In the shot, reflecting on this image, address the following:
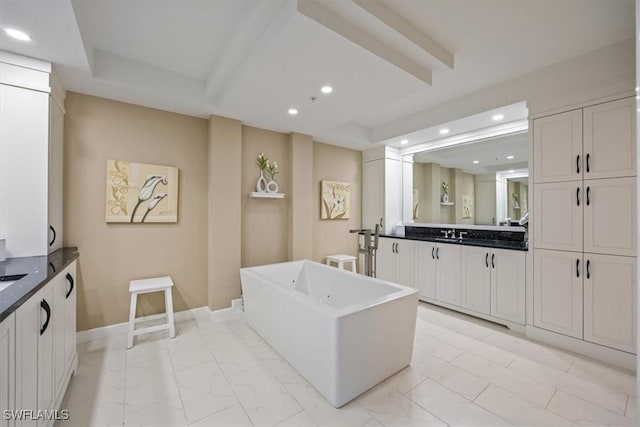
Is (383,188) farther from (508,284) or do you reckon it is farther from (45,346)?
(45,346)

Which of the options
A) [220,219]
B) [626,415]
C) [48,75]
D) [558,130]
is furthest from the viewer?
[220,219]

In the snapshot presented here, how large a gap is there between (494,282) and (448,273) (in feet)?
1.83

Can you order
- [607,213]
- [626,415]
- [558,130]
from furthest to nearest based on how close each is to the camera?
[558,130]
[607,213]
[626,415]

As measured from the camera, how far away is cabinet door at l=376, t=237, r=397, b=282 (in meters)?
4.29

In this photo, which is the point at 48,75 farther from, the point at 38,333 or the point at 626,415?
the point at 626,415

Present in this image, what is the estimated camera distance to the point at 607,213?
2355mm

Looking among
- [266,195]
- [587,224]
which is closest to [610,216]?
[587,224]

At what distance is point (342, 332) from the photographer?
5.76 feet

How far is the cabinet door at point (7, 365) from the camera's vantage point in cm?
99

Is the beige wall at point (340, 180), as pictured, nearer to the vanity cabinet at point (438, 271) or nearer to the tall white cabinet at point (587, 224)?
the vanity cabinet at point (438, 271)

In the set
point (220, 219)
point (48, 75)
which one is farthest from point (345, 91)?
point (48, 75)

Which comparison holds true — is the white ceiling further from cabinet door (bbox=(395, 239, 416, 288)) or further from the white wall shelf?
cabinet door (bbox=(395, 239, 416, 288))

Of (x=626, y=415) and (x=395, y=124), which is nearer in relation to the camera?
(x=626, y=415)

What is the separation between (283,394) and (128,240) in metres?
2.35
